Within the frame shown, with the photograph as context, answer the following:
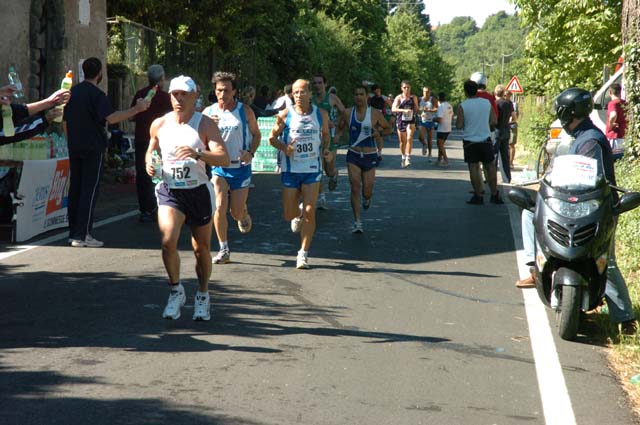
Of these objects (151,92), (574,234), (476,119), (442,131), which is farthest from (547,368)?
(442,131)

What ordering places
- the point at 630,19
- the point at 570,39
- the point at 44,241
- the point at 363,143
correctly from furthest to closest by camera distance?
1. the point at 570,39
2. the point at 630,19
3. the point at 363,143
4. the point at 44,241

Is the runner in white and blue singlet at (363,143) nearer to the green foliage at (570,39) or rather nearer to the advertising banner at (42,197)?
the advertising banner at (42,197)

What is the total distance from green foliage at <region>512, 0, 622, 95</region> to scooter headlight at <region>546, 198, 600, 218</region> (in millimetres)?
16043

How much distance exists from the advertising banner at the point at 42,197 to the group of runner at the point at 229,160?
8.09 feet

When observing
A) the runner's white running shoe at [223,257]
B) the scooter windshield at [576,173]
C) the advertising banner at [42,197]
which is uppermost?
the scooter windshield at [576,173]

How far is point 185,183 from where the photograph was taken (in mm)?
7188

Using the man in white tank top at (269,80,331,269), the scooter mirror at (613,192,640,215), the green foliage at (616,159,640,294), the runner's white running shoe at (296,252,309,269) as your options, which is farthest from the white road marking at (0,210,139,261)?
the green foliage at (616,159,640,294)

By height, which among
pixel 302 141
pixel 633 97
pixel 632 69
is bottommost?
pixel 302 141

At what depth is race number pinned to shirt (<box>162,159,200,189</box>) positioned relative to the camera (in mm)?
7160

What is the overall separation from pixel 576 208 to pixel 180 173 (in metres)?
2.85

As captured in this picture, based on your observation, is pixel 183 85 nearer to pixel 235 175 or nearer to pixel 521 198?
pixel 521 198

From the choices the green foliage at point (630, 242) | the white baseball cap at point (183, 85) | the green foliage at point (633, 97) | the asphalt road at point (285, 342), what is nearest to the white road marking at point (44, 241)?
the asphalt road at point (285, 342)

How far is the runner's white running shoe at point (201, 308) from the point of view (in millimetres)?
7285

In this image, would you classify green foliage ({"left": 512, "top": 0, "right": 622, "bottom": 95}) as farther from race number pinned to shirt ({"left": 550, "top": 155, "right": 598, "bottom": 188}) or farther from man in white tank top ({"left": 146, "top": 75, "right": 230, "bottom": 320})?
man in white tank top ({"left": 146, "top": 75, "right": 230, "bottom": 320})
